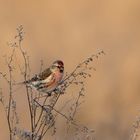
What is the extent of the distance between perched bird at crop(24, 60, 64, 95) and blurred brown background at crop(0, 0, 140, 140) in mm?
2861

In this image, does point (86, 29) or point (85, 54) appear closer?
point (85, 54)

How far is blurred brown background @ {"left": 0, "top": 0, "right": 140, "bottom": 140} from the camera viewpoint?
9602 millimetres

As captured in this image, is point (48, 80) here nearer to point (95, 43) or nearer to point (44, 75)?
point (44, 75)

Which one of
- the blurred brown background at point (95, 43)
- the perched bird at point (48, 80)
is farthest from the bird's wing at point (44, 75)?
the blurred brown background at point (95, 43)

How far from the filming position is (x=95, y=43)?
38.1 feet

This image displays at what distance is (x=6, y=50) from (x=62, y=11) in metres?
2.48

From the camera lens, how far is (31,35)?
1184 cm

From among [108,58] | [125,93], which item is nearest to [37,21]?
[108,58]

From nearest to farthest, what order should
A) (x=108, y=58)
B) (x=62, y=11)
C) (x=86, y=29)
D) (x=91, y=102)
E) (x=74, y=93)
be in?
(x=74, y=93), (x=91, y=102), (x=108, y=58), (x=86, y=29), (x=62, y=11)

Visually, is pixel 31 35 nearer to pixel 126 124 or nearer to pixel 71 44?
pixel 71 44

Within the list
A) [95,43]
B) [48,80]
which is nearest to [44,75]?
[48,80]

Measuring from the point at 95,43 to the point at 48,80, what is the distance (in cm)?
611

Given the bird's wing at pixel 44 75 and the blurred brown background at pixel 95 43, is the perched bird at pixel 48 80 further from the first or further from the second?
the blurred brown background at pixel 95 43

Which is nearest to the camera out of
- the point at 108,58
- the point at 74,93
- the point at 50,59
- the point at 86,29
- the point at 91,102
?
the point at 74,93
